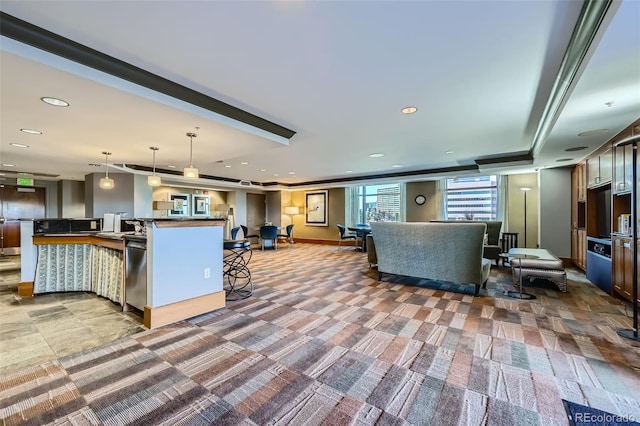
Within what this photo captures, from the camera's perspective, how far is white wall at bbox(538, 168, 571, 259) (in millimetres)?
5777

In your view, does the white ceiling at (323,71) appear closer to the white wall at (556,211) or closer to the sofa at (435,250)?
the sofa at (435,250)

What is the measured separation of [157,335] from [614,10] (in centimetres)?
402

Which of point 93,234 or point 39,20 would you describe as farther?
point 93,234

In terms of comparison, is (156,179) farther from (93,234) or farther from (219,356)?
(219,356)

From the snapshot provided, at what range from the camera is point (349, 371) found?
6.46 feet

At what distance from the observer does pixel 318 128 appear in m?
4.03

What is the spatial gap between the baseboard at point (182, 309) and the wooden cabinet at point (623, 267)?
4885 mm

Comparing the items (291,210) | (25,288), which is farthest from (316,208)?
(25,288)

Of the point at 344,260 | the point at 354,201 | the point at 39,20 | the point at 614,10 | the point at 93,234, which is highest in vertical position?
the point at 39,20

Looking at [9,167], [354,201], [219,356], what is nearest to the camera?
[219,356]

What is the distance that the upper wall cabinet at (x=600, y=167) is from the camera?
3895 mm

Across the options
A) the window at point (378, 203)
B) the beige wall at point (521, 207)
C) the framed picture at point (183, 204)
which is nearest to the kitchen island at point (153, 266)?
the framed picture at point (183, 204)

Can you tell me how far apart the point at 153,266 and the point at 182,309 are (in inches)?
22.3

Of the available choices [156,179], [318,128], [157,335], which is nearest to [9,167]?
[156,179]
